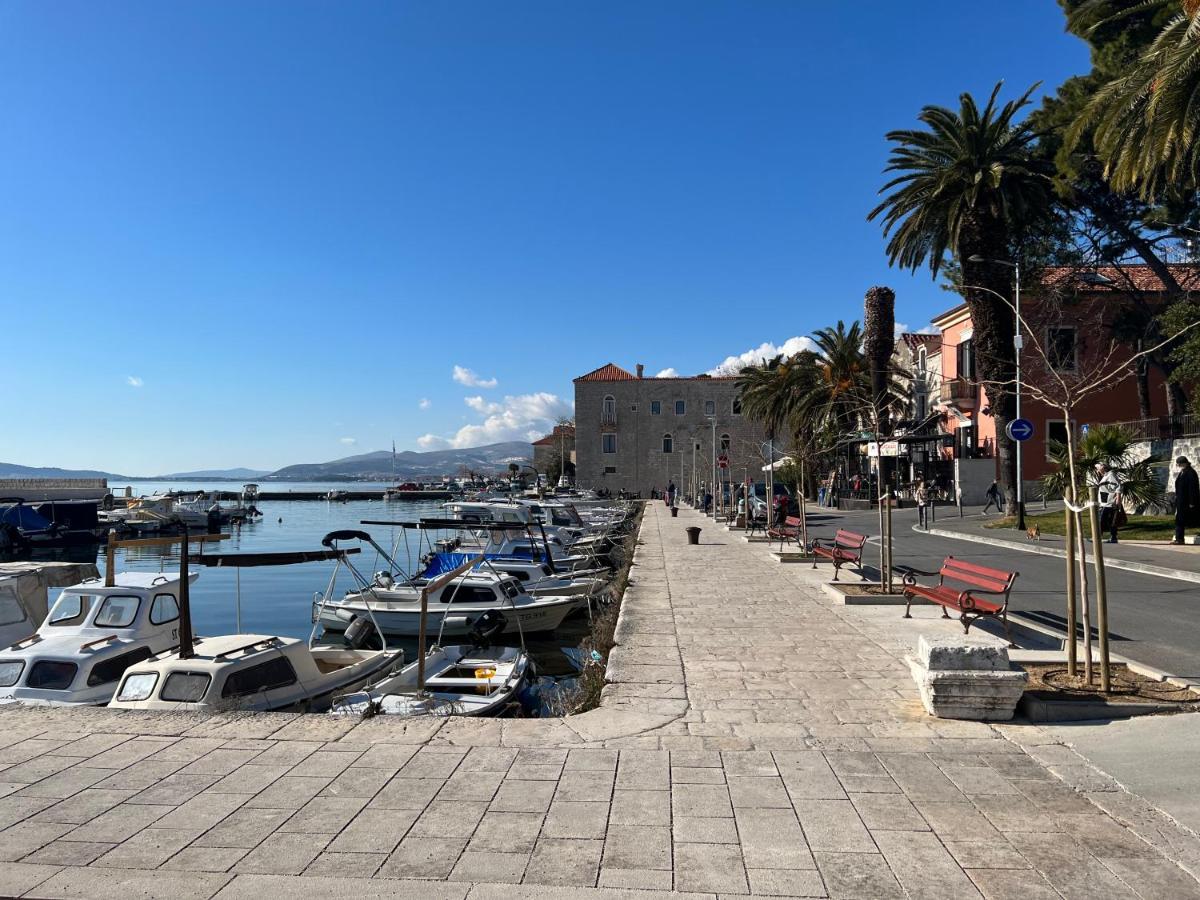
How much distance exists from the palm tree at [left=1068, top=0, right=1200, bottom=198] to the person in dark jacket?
756cm

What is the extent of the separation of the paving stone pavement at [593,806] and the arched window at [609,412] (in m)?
81.0

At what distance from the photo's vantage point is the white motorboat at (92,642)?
484 inches

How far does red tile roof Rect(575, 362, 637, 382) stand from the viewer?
3526 inches

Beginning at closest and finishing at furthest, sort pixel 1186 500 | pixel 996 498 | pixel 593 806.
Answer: pixel 593 806 < pixel 1186 500 < pixel 996 498

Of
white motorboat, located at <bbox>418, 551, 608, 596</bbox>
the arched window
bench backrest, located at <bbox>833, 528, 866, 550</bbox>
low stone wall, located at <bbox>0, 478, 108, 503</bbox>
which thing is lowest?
white motorboat, located at <bbox>418, 551, 608, 596</bbox>

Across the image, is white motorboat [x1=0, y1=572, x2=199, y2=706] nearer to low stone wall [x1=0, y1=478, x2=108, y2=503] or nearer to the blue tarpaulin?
the blue tarpaulin

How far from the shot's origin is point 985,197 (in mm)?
32281

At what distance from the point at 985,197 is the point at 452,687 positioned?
28695mm

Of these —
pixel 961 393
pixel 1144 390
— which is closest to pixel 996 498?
pixel 1144 390

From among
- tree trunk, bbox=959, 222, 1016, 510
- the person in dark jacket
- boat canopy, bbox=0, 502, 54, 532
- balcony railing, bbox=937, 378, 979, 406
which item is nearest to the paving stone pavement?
the person in dark jacket

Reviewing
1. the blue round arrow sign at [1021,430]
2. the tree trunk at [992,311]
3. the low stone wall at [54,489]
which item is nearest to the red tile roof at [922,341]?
the tree trunk at [992,311]

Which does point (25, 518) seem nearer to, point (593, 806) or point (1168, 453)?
point (593, 806)

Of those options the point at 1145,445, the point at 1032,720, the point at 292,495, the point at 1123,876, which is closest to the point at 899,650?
the point at 1032,720

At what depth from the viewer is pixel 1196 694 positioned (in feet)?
24.9
